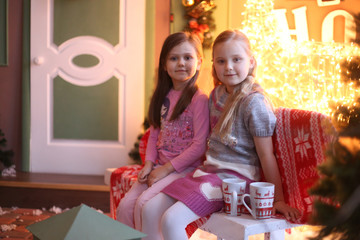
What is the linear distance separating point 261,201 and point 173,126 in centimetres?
71

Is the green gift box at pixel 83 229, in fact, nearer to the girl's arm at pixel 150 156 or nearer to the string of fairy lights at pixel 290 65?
the girl's arm at pixel 150 156

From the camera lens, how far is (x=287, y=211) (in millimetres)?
1577

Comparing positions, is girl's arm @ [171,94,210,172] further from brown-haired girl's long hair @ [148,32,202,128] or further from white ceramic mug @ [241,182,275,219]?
white ceramic mug @ [241,182,275,219]

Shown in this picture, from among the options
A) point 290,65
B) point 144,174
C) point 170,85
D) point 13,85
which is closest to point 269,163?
point 144,174

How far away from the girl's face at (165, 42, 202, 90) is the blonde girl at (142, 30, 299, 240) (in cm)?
22

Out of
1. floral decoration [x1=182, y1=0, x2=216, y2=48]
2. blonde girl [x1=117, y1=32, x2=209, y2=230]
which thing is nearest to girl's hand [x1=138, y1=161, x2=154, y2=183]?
blonde girl [x1=117, y1=32, x2=209, y2=230]

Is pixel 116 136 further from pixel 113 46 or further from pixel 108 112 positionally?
pixel 113 46

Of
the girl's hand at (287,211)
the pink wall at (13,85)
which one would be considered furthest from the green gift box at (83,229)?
the pink wall at (13,85)

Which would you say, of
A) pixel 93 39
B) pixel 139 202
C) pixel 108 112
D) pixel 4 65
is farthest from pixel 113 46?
pixel 139 202

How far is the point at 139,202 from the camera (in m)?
1.90

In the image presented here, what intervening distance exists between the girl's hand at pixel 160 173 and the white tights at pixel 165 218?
0.15 meters

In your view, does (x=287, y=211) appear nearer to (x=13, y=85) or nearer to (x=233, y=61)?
(x=233, y=61)

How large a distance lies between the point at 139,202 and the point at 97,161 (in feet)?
6.04

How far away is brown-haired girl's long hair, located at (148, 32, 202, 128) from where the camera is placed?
A: 2.09 m
